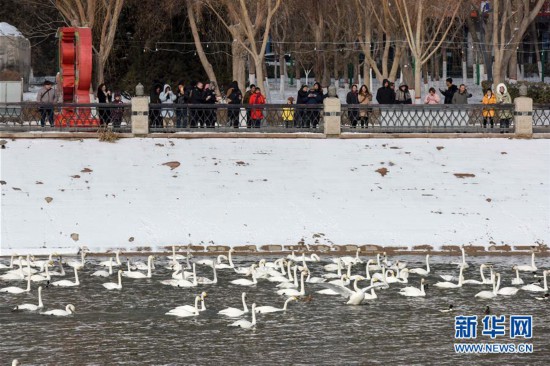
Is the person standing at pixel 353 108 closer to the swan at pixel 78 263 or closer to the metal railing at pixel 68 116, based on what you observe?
the metal railing at pixel 68 116

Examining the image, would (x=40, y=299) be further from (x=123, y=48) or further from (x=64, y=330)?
(x=123, y=48)

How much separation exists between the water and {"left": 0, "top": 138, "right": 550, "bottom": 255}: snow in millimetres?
4242

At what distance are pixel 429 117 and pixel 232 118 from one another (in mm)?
5536

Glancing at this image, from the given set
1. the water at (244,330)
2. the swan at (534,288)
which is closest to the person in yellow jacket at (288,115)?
the water at (244,330)

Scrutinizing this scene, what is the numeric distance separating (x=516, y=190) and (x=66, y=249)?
1067 centimetres

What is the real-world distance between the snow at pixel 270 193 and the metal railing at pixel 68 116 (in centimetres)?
100

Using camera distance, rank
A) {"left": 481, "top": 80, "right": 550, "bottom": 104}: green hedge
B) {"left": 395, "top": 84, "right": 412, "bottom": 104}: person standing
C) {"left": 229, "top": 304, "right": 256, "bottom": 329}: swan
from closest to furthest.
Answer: {"left": 229, "top": 304, "right": 256, "bottom": 329}: swan
{"left": 395, "top": 84, "right": 412, "bottom": 104}: person standing
{"left": 481, "top": 80, "right": 550, "bottom": 104}: green hedge

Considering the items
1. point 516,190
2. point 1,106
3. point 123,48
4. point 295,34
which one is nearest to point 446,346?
point 516,190

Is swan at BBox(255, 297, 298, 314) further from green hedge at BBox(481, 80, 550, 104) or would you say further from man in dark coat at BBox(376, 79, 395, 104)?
green hedge at BBox(481, 80, 550, 104)

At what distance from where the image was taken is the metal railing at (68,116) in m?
35.3

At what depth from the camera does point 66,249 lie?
A: 28438mm

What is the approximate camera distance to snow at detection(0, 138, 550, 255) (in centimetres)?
2928

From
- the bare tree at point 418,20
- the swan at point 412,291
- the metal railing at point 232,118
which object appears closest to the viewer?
the swan at point 412,291

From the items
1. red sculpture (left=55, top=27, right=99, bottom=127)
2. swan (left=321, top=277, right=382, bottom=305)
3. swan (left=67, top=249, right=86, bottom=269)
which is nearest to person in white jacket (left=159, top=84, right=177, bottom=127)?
red sculpture (left=55, top=27, right=99, bottom=127)
